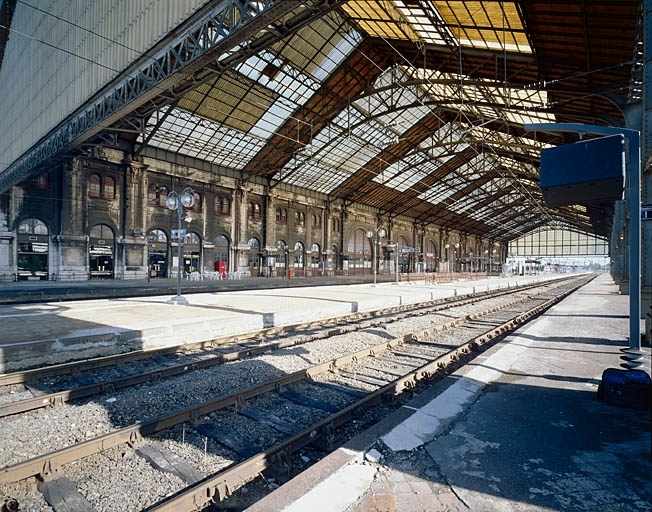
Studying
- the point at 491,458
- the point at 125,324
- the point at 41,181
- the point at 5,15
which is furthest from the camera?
the point at 5,15

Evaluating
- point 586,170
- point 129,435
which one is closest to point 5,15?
point 129,435

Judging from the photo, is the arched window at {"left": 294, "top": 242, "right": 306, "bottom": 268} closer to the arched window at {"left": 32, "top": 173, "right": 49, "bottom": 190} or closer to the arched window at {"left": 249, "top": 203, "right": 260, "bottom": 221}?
the arched window at {"left": 249, "top": 203, "right": 260, "bottom": 221}

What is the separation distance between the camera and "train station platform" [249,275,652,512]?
273 centimetres

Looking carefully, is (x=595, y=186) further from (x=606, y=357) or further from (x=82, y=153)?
(x=82, y=153)

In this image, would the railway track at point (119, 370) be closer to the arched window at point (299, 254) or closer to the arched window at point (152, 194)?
the arched window at point (152, 194)

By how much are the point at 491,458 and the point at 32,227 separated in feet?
A: 98.2

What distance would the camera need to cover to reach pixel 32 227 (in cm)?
2480

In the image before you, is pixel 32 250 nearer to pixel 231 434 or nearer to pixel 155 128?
pixel 155 128

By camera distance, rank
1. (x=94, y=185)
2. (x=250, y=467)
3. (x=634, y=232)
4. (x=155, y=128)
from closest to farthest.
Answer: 1. (x=250, y=467)
2. (x=634, y=232)
3. (x=155, y=128)
4. (x=94, y=185)

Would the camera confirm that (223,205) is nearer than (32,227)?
No

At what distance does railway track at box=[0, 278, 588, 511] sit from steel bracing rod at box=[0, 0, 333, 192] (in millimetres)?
11870

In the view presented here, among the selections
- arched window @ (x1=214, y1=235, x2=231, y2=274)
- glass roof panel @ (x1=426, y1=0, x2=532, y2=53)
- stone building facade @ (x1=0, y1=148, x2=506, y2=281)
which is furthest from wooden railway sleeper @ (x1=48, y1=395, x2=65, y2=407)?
arched window @ (x1=214, y1=235, x2=231, y2=274)

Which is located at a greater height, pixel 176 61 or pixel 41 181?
pixel 176 61

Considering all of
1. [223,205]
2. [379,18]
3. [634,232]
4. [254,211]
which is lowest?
[634,232]
